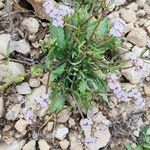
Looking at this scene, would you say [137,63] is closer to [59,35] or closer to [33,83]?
[59,35]

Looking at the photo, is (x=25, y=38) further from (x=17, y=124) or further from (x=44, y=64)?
(x=17, y=124)

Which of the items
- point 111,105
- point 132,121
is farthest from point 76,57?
point 132,121

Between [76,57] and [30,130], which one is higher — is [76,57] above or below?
above

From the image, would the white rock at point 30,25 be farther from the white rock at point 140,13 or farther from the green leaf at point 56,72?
the white rock at point 140,13

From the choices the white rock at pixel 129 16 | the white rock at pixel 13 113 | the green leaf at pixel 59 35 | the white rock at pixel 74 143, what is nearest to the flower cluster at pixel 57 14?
the green leaf at pixel 59 35

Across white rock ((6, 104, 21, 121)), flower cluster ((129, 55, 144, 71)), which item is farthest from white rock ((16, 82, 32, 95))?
flower cluster ((129, 55, 144, 71))

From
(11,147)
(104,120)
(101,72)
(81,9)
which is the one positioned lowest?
(11,147)

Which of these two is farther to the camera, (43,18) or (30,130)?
(43,18)
